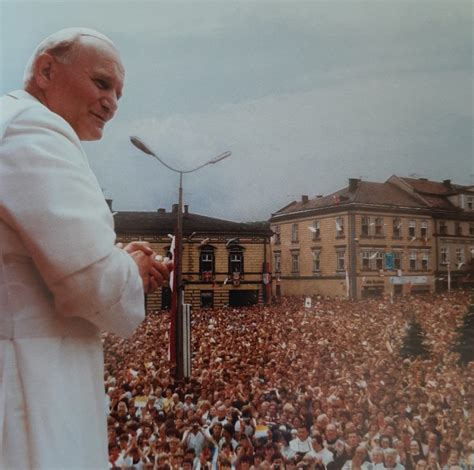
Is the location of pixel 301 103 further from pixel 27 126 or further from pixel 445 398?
pixel 27 126

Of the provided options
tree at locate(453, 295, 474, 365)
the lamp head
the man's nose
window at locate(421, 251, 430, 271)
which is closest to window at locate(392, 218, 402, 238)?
window at locate(421, 251, 430, 271)

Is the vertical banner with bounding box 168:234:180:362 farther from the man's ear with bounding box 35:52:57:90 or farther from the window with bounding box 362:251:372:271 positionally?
the man's ear with bounding box 35:52:57:90

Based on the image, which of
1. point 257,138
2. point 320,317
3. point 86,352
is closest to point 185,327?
point 320,317

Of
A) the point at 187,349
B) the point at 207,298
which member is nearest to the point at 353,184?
the point at 207,298

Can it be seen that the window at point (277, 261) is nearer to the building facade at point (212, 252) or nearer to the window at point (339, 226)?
the building facade at point (212, 252)

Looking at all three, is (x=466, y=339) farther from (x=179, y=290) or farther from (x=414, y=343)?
(x=179, y=290)

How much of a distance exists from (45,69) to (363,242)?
1.37m

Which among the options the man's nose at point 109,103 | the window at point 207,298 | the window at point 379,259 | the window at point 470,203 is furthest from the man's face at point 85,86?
the window at point 470,203

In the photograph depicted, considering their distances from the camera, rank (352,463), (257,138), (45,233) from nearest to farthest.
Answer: (45,233), (352,463), (257,138)

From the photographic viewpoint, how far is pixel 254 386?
1967mm

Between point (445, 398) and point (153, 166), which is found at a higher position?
point (153, 166)

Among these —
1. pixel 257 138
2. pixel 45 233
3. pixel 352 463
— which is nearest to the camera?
pixel 45 233

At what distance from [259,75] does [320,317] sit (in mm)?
788

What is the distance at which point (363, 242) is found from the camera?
1.99 metres
